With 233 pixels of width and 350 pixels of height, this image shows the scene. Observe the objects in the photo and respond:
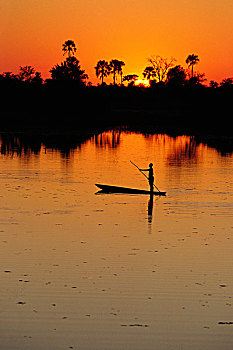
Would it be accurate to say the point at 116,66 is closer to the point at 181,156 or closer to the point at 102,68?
the point at 102,68

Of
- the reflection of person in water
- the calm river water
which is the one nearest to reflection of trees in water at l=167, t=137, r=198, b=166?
the calm river water

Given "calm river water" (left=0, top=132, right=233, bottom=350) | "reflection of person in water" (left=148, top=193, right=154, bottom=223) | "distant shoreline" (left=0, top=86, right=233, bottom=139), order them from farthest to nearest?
"distant shoreline" (left=0, top=86, right=233, bottom=139) → "reflection of person in water" (left=148, top=193, right=154, bottom=223) → "calm river water" (left=0, top=132, right=233, bottom=350)

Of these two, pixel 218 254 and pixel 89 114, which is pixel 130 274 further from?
pixel 89 114

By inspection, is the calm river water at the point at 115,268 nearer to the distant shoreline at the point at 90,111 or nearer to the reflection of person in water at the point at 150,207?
the reflection of person in water at the point at 150,207

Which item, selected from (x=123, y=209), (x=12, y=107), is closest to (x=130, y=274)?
(x=123, y=209)

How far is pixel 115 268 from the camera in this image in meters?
15.5

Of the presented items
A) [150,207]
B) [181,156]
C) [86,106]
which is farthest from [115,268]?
[86,106]

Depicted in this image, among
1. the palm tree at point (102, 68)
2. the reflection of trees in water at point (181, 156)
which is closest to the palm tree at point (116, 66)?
the palm tree at point (102, 68)

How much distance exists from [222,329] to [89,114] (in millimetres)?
127782

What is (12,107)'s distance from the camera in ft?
424

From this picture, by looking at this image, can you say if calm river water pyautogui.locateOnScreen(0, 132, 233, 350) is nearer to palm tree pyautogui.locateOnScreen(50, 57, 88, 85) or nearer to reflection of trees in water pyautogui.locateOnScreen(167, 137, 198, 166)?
reflection of trees in water pyautogui.locateOnScreen(167, 137, 198, 166)

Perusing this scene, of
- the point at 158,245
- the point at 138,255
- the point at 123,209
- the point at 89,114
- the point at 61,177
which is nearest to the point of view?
the point at 138,255

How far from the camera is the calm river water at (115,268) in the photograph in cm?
1112

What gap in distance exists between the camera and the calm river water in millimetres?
11125
